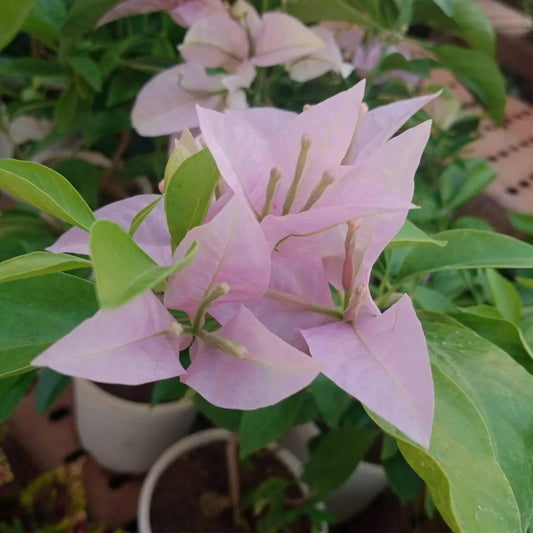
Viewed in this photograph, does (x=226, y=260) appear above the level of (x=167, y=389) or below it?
above

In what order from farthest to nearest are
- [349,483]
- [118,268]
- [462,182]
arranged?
[349,483] → [462,182] → [118,268]

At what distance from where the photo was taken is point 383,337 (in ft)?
0.84

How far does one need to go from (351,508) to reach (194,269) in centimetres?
67

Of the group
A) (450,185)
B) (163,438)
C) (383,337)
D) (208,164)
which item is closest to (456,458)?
(383,337)

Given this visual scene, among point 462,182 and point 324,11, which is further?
point 462,182

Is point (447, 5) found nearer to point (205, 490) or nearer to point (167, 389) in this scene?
point (167, 389)

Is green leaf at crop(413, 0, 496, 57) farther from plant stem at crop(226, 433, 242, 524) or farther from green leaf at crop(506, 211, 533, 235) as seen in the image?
plant stem at crop(226, 433, 242, 524)

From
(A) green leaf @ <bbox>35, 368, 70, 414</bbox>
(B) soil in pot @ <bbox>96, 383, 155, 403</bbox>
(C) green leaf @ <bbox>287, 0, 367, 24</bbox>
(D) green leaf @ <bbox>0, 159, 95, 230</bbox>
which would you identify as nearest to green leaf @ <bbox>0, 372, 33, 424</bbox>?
(A) green leaf @ <bbox>35, 368, 70, 414</bbox>

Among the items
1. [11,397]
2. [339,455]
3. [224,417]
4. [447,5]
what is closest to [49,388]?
[11,397]

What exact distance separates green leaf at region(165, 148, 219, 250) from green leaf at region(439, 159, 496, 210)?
1.39ft

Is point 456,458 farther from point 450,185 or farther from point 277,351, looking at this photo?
point 450,185

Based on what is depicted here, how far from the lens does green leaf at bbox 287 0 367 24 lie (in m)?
0.50

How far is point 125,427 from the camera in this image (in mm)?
716

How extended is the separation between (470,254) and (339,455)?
0.30m
